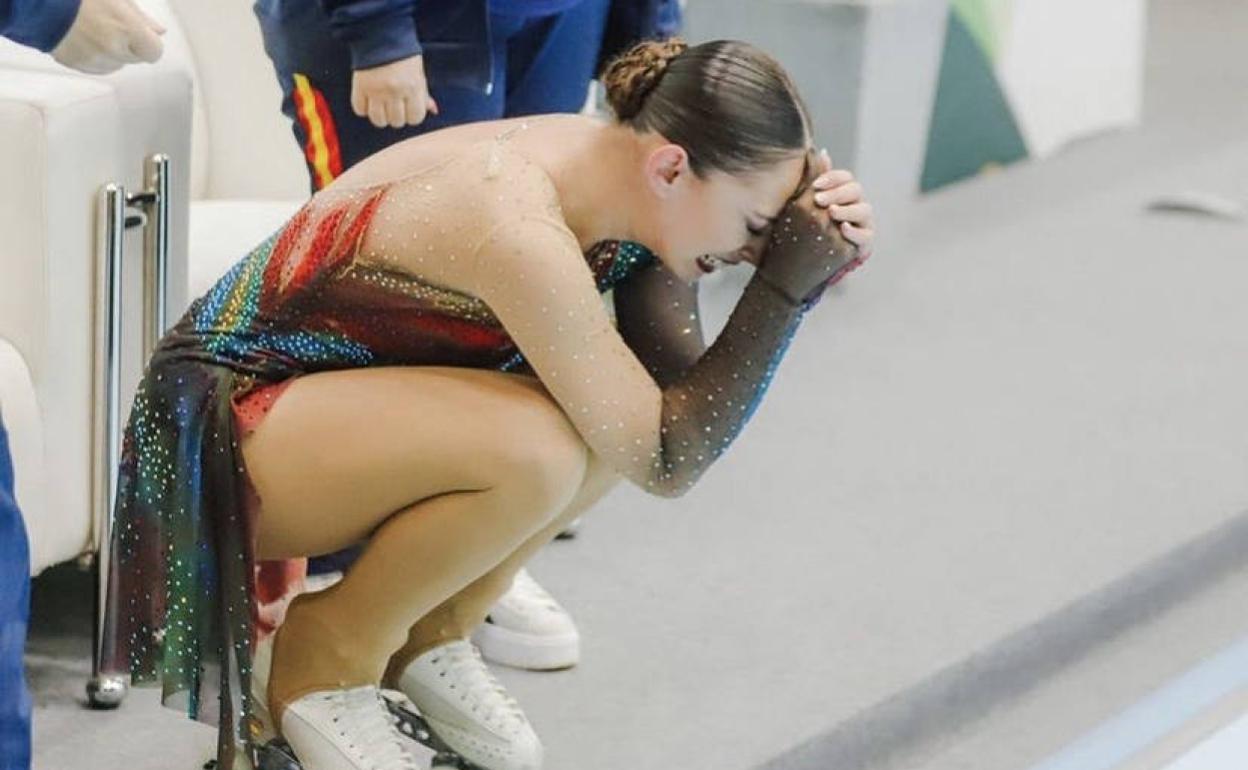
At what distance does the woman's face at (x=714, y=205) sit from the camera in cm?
175

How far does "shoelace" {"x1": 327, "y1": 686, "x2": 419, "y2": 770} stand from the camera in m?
1.85

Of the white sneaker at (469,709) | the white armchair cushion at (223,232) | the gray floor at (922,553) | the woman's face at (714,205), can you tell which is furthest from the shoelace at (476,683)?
the white armchair cushion at (223,232)

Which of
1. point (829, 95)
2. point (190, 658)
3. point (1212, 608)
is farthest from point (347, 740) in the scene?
point (829, 95)

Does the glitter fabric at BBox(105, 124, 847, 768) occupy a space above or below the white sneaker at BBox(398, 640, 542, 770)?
above

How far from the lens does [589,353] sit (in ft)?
5.72

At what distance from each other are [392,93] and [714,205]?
1.44 ft

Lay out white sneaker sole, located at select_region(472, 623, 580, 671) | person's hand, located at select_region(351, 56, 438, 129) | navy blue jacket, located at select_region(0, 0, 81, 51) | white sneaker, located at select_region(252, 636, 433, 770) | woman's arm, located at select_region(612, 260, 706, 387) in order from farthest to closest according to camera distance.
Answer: white sneaker sole, located at select_region(472, 623, 580, 671) < person's hand, located at select_region(351, 56, 438, 129) < woman's arm, located at select_region(612, 260, 706, 387) < white sneaker, located at select_region(252, 636, 433, 770) < navy blue jacket, located at select_region(0, 0, 81, 51)

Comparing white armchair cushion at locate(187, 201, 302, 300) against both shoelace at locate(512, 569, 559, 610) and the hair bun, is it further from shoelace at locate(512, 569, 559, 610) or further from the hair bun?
the hair bun

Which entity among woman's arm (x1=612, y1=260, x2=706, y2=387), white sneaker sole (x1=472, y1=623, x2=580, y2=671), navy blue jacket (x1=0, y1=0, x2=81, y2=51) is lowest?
white sneaker sole (x1=472, y1=623, x2=580, y2=671)

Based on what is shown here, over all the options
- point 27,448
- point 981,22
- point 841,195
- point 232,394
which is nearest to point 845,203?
point 841,195

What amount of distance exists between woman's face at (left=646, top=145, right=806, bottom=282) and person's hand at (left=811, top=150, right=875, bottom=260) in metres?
0.02

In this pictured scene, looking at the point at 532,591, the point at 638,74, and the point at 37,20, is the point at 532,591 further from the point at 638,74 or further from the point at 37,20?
the point at 37,20

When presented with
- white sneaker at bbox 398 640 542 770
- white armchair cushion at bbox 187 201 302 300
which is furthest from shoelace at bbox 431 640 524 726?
white armchair cushion at bbox 187 201 302 300

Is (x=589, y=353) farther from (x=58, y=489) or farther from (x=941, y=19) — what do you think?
(x=941, y=19)
